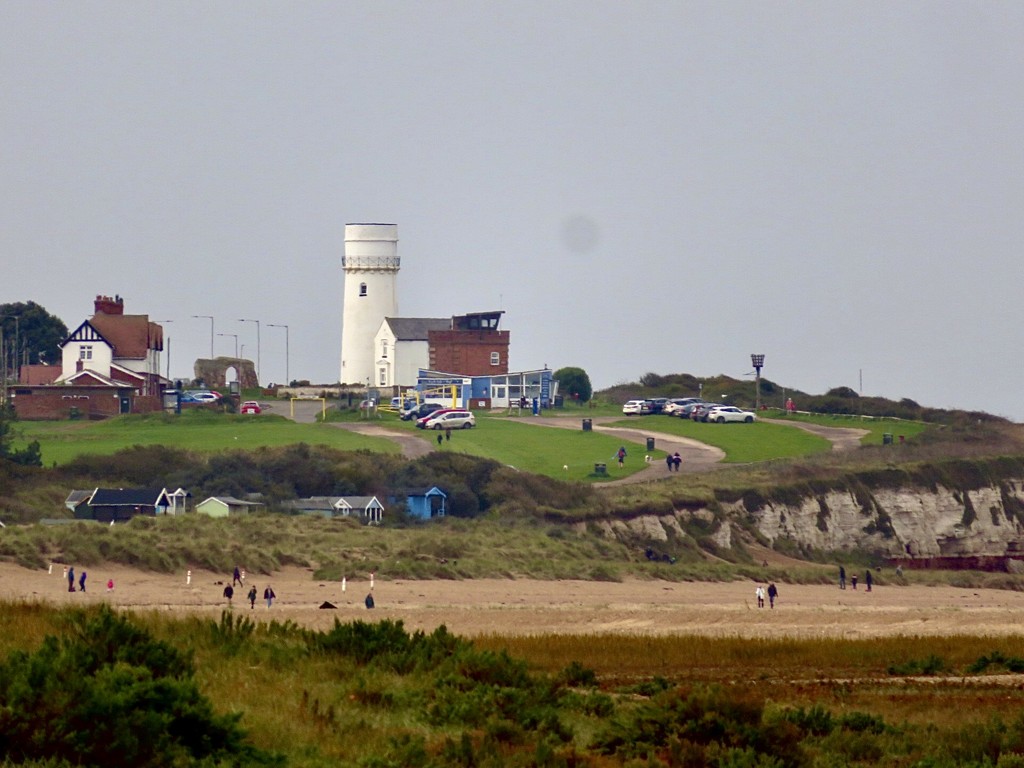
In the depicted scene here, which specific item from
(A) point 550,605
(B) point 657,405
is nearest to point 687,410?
(B) point 657,405

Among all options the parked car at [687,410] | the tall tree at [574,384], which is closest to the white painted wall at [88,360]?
the tall tree at [574,384]

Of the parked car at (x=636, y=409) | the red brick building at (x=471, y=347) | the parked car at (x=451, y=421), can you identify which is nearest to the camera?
the parked car at (x=451, y=421)

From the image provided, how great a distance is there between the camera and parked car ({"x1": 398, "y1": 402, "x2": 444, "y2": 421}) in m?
76.9

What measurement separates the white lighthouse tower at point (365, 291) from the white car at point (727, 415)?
22.9 m

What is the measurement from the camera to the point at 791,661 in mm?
22766

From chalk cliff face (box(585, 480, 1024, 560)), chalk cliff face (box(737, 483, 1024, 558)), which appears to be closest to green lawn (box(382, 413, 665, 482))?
chalk cliff face (box(585, 480, 1024, 560))

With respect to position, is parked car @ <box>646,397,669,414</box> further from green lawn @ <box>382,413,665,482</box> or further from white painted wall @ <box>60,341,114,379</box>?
white painted wall @ <box>60,341,114,379</box>

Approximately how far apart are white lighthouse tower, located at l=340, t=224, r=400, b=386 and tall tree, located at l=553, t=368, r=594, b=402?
34.6 ft

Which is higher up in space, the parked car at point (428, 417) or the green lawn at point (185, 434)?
the parked car at point (428, 417)

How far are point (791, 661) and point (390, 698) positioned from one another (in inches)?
369

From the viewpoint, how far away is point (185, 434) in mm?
68625

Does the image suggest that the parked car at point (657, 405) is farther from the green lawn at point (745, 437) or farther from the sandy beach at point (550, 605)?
the sandy beach at point (550, 605)

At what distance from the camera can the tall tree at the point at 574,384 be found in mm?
96062

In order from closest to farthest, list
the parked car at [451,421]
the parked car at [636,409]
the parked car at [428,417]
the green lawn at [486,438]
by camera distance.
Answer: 1. the green lawn at [486,438]
2. the parked car at [451,421]
3. the parked car at [428,417]
4. the parked car at [636,409]
